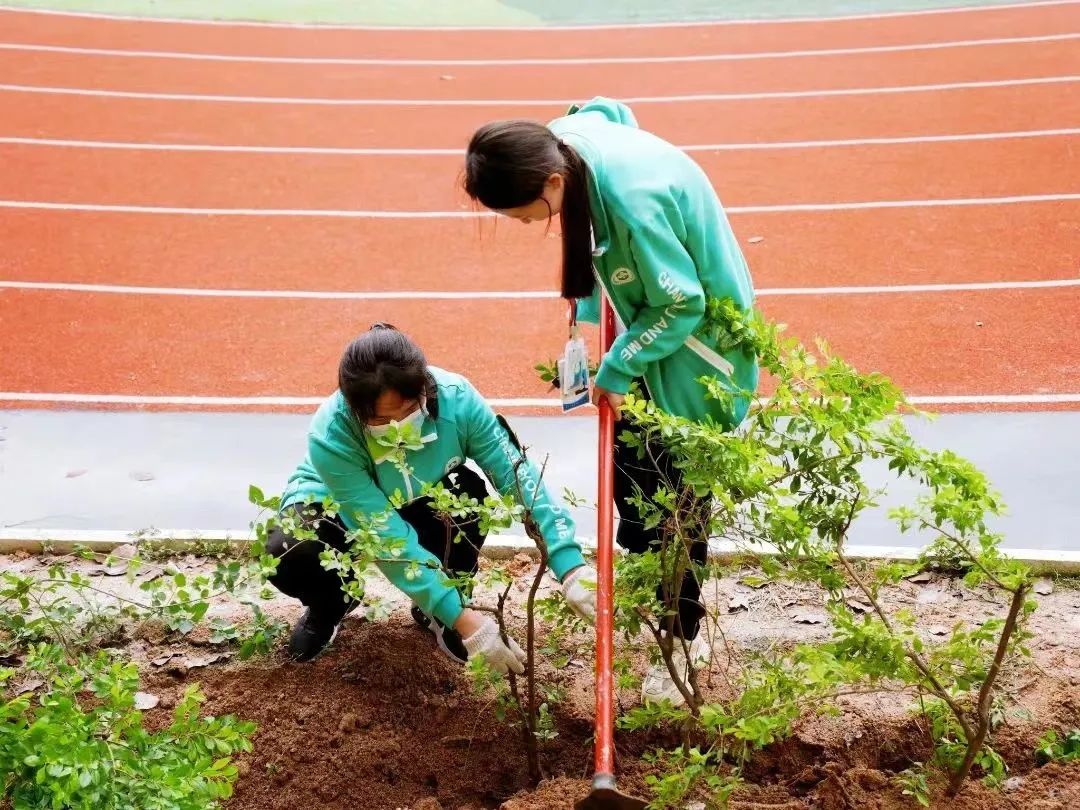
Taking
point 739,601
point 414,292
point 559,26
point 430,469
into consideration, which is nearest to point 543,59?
point 559,26

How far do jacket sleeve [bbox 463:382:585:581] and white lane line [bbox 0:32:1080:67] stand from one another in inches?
321

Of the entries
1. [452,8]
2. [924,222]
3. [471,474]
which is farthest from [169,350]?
[452,8]

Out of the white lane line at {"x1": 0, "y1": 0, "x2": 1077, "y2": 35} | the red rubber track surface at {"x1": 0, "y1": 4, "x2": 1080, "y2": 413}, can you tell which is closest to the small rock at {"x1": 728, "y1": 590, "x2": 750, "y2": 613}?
the red rubber track surface at {"x1": 0, "y1": 4, "x2": 1080, "y2": 413}

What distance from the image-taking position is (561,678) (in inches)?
127

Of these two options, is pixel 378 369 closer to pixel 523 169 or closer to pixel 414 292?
pixel 523 169

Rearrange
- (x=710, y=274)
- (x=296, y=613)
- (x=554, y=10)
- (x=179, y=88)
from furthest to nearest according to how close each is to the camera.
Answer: (x=554, y=10) < (x=179, y=88) < (x=296, y=613) < (x=710, y=274)

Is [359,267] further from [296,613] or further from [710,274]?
[710,274]

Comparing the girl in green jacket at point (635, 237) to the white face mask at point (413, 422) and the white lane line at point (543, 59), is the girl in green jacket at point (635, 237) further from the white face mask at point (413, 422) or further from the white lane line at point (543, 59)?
the white lane line at point (543, 59)

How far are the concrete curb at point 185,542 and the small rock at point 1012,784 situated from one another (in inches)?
40.9

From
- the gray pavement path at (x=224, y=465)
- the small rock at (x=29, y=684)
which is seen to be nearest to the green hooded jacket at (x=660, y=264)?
the gray pavement path at (x=224, y=465)

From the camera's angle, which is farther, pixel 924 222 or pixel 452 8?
pixel 452 8

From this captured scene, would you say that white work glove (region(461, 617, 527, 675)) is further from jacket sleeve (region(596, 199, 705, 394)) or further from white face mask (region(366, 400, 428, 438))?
jacket sleeve (region(596, 199, 705, 394))

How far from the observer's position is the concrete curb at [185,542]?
12.2 ft

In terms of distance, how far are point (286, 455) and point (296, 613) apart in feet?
3.92
